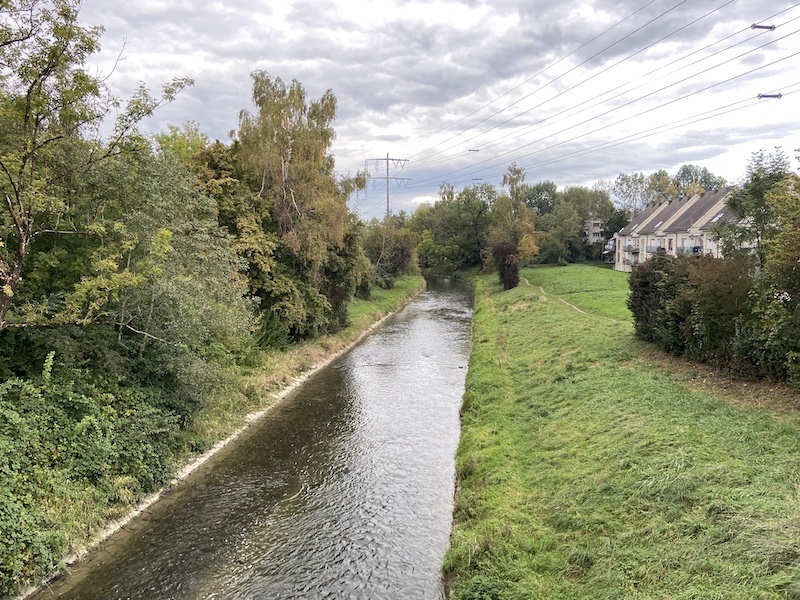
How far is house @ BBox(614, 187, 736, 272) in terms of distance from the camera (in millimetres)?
53469

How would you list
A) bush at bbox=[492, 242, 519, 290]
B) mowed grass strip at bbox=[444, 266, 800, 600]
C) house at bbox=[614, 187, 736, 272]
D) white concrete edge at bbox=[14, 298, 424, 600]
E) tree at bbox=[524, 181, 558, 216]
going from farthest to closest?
tree at bbox=[524, 181, 558, 216], bush at bbox=[492, 242, 519, 290], house at bbox=[614, 187, 736, 272], white concrete edge at bbox=[14, 298, 424, 600], mowed grass strip at bbox=[444, 266, 800, 600]

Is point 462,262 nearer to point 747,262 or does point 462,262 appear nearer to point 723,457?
point 747,262

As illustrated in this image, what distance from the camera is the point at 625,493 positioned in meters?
10.3

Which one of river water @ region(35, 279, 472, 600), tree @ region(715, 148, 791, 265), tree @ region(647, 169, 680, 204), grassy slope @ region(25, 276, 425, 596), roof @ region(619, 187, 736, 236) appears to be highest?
tree @ region(647, 169, 680, 204)

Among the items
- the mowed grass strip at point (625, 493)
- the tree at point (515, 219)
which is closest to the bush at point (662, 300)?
the mowed grass strip at point (625, 493)

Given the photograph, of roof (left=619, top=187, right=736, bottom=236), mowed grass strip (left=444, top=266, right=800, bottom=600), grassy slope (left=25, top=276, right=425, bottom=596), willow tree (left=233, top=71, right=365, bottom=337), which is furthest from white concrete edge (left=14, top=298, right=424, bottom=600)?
roof (left=619, top=187, right=736, bottom=236)

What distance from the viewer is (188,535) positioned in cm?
1202

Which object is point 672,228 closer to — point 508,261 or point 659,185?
point 508,261

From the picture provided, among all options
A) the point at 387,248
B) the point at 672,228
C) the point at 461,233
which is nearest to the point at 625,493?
the point at 387,248

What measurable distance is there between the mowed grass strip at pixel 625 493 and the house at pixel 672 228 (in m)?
39.2

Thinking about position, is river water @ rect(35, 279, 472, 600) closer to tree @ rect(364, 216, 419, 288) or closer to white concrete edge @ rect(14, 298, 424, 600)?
white concrete edge @ rect(14, 298, 424, 600)

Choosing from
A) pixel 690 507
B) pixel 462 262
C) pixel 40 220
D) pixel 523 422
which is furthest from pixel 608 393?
pixel 462 262

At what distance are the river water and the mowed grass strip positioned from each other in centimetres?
112

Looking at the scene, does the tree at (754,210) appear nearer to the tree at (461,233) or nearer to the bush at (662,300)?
the bush at (662,300)
